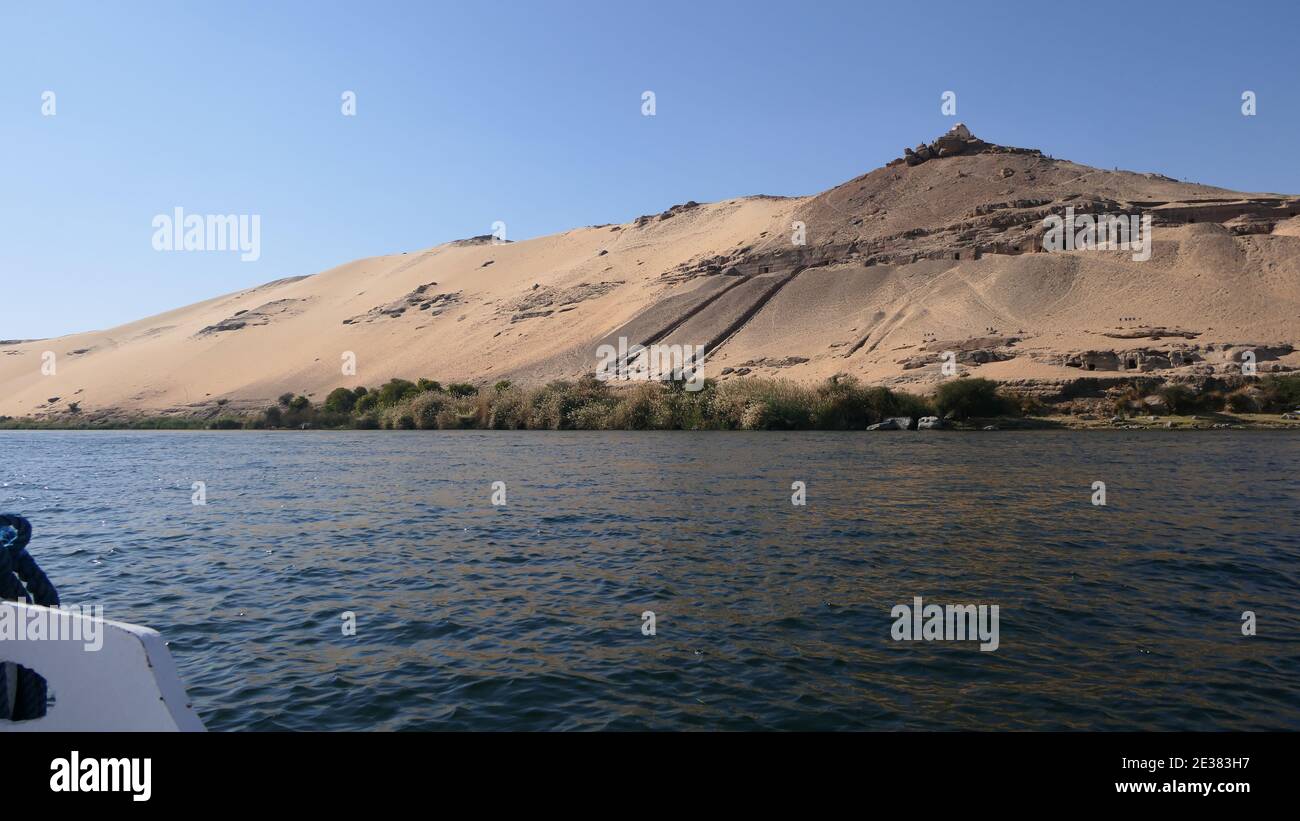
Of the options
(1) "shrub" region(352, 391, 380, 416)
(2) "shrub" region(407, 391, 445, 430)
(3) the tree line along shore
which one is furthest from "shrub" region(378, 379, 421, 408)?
(2) "shrub" region(407, 391, 445, 430)

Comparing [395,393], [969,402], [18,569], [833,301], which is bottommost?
[18,569]

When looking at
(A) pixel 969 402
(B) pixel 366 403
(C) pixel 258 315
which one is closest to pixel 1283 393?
(A) pixel 969 402

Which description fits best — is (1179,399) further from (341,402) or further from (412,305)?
(412,305)

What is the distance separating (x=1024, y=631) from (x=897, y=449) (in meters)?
29.4

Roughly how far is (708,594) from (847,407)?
46.5 m

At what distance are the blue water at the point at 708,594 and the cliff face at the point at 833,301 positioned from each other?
46.2 meters

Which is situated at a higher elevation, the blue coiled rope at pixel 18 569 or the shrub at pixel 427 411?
the shrub at pixel 427 411

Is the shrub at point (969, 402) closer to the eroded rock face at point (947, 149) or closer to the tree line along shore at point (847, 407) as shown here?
the tree line along shore at point (847, 407)

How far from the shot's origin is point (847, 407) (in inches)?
2272

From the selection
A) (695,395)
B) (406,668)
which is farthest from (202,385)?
(406,668)

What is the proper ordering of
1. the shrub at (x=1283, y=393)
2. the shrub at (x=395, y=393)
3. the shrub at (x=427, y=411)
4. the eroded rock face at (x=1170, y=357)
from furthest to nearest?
the shrub at (x=395, y=393)
the shrub at (x=427, y=411)
the eroded rock face at (x=1170, y=357)
the shrub at (x=1283, y=393)

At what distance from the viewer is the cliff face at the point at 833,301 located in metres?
72.4

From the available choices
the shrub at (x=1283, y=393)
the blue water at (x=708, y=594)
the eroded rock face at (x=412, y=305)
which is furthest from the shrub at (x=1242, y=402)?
the eroded rock face at (x=412, y=305)
